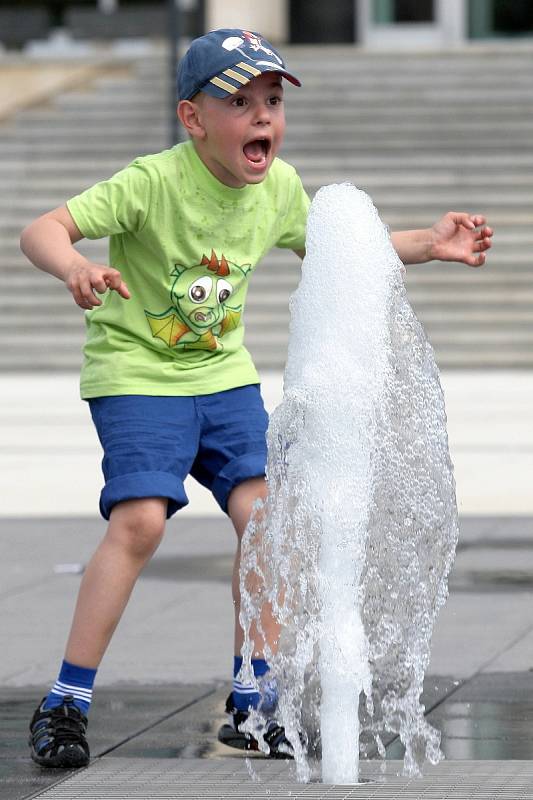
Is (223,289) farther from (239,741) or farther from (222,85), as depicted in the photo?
(239,741)

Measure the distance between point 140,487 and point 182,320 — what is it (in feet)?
1.37

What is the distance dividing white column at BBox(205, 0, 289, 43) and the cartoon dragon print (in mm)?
22103

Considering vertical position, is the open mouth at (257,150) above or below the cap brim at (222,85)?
below

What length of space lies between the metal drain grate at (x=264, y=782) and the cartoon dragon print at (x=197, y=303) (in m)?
0.97

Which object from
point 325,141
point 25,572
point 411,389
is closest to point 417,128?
point 325,141

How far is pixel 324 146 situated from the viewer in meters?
20.6

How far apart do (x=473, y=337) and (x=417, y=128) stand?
4.42 meters

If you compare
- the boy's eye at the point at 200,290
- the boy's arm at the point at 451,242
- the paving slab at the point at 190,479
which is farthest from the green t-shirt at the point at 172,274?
the paving slab at the point at 190,479

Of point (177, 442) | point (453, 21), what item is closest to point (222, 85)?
point (177, 442)

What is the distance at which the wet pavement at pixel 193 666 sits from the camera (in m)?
4.07

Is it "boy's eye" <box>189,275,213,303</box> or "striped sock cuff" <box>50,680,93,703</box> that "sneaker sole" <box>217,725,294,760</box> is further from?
"boy's eye" <box>189,275,213,303</box>

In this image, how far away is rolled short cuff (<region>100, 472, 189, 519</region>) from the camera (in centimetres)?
421

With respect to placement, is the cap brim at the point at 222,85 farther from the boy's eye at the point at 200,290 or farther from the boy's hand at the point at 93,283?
the boy's hand at the point at 93,283

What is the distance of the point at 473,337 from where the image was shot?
1712cm
